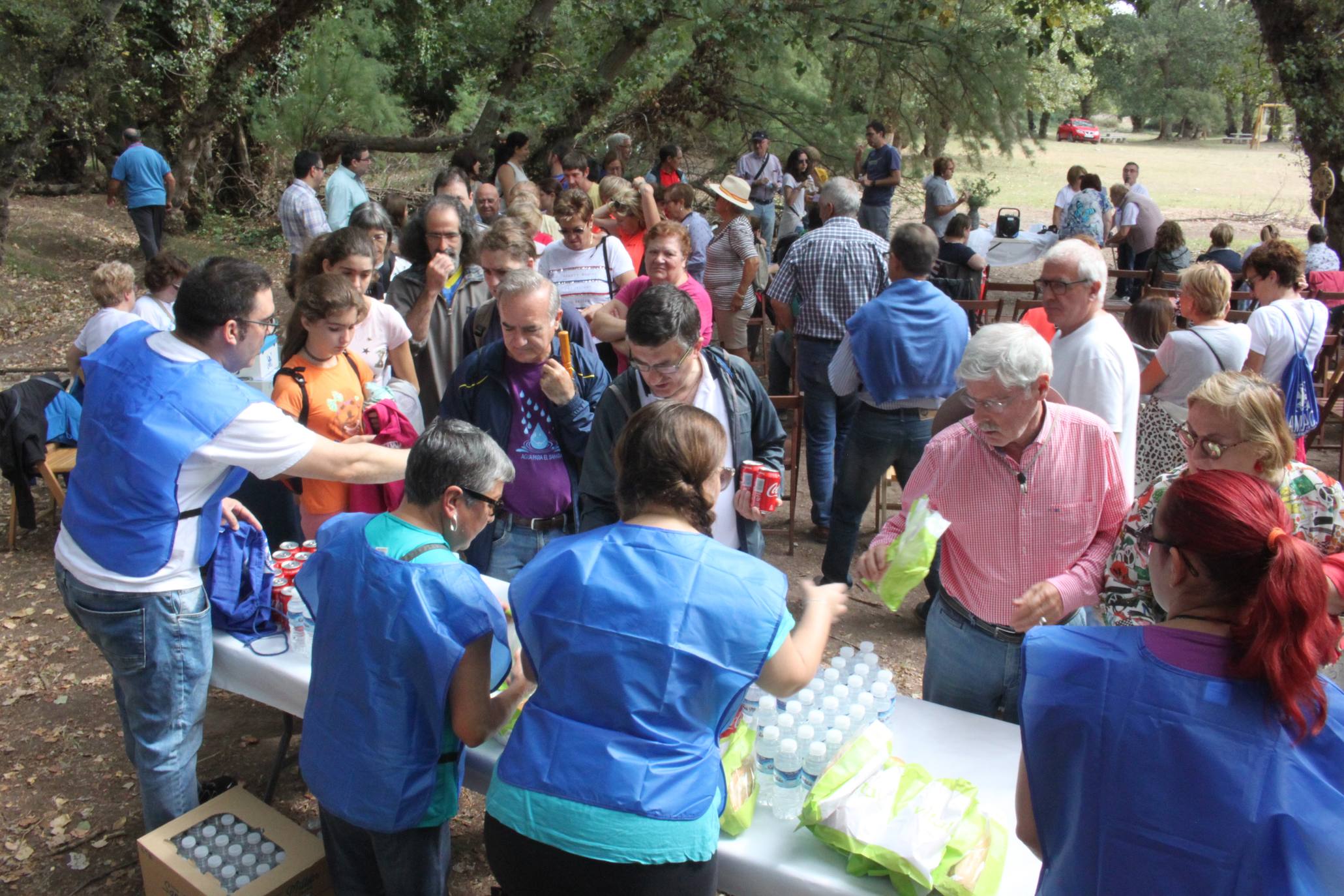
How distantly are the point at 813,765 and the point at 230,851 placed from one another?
5.24ft

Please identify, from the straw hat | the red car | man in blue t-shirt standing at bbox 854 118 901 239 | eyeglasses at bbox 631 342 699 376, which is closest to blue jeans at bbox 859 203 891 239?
man in blue t-shirt standing at bbox 854 118 901 239

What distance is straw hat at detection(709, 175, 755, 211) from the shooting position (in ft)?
22.2

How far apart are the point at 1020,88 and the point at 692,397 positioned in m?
13.5

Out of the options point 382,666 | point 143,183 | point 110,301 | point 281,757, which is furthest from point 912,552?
point 143,183

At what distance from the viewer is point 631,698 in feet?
5.62

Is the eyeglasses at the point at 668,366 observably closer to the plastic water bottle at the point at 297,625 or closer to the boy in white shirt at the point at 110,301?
the plastic water bottle at the point at 297,625

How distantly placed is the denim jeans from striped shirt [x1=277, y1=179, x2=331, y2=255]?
682cm

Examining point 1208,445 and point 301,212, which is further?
point 301,212

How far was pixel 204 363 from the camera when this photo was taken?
2.58 metres

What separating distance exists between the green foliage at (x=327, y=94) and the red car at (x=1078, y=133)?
37.0m

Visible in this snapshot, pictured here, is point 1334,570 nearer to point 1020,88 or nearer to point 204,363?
point 204,363

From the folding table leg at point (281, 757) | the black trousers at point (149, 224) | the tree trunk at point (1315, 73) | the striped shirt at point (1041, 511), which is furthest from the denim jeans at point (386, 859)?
the black trousers at point (149, 224)

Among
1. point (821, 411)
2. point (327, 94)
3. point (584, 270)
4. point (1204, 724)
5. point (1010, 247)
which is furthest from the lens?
point (327, 94)

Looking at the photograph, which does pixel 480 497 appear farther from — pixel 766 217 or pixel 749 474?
pixel 766 217
